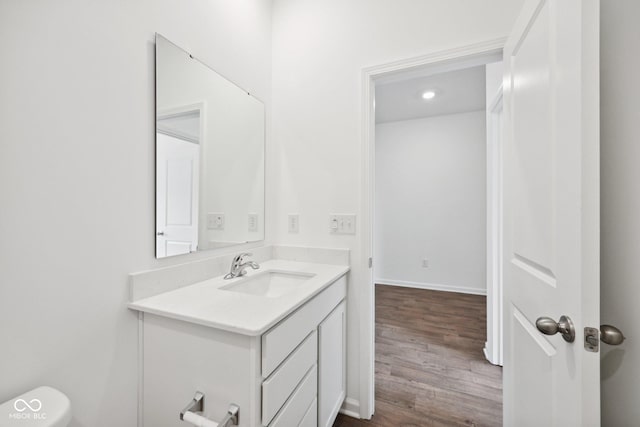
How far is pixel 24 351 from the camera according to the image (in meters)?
0.73

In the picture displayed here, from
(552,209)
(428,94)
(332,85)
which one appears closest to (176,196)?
(332,85)

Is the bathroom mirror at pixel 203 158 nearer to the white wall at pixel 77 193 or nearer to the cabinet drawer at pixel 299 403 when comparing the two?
the white wall at pixel 77 193

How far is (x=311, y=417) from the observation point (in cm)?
113

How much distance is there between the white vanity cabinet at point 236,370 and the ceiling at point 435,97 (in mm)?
2445

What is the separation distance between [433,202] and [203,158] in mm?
3507

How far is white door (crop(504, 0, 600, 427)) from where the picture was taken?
62 centimetres

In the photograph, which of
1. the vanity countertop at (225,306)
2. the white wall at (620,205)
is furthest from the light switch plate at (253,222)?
the white wall at (620,205)

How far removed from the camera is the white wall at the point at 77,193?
716mm

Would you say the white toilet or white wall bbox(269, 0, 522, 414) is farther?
white wall bbox(269, 0, 522, 414)

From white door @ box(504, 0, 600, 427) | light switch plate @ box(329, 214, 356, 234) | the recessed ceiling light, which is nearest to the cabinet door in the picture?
light switch plate @ box(329, 214, 356, 234)

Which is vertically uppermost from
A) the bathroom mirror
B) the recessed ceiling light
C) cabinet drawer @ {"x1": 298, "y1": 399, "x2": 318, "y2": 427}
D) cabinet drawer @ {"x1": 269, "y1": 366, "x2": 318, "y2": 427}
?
the recessed ceiling light

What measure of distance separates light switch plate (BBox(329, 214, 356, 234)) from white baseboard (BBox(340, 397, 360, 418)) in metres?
0.98

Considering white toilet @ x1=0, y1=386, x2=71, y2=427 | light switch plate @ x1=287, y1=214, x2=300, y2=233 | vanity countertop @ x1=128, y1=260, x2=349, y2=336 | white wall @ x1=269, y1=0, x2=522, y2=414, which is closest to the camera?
white toilet @ x1=0, y1=386, x2=71, y2=427

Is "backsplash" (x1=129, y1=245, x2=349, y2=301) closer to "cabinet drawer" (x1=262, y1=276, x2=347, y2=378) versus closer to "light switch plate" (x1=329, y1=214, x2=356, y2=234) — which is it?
"light switch plate" (x1=329, y1=214, x2=356, y2=234)
